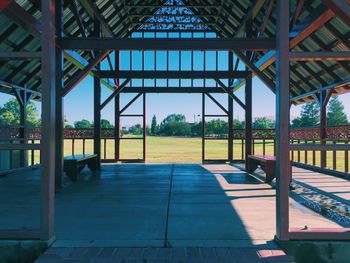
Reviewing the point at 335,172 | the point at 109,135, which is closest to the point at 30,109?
the point at 109,135

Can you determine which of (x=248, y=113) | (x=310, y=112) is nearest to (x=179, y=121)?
(x=310, y=112)

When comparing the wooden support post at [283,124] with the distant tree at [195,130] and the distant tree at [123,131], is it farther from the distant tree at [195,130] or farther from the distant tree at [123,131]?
the distant tree at [195,130]

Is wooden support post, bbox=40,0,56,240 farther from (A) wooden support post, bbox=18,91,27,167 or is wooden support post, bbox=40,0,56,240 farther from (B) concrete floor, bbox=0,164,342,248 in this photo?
(A) wooden support post, bbox=18,91,27,167

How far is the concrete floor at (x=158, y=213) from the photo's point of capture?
339 cm

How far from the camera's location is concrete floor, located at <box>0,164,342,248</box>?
3.39 metres

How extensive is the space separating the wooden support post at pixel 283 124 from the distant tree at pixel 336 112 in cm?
6435

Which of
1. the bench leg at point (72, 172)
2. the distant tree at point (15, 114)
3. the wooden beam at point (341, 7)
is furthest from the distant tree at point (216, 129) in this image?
the distant tree at point (15, 114)

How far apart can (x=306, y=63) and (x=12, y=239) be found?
29.8 feet

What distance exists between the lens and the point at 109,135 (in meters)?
13.0

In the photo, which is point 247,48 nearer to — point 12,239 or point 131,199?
point 131,199

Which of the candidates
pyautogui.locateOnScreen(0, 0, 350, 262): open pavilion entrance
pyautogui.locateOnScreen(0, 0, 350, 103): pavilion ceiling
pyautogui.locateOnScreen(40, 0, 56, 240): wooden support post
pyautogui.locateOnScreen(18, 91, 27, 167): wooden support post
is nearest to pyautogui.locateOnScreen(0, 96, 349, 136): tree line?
pyautogui.locateOnScreen(0, 0, 350, 103): pavilion ceiling

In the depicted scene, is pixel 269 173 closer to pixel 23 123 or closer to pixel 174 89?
pixel 174 89

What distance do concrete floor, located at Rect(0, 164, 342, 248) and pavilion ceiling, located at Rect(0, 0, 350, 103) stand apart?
2.47 meters

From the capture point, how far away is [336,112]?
211 feet
